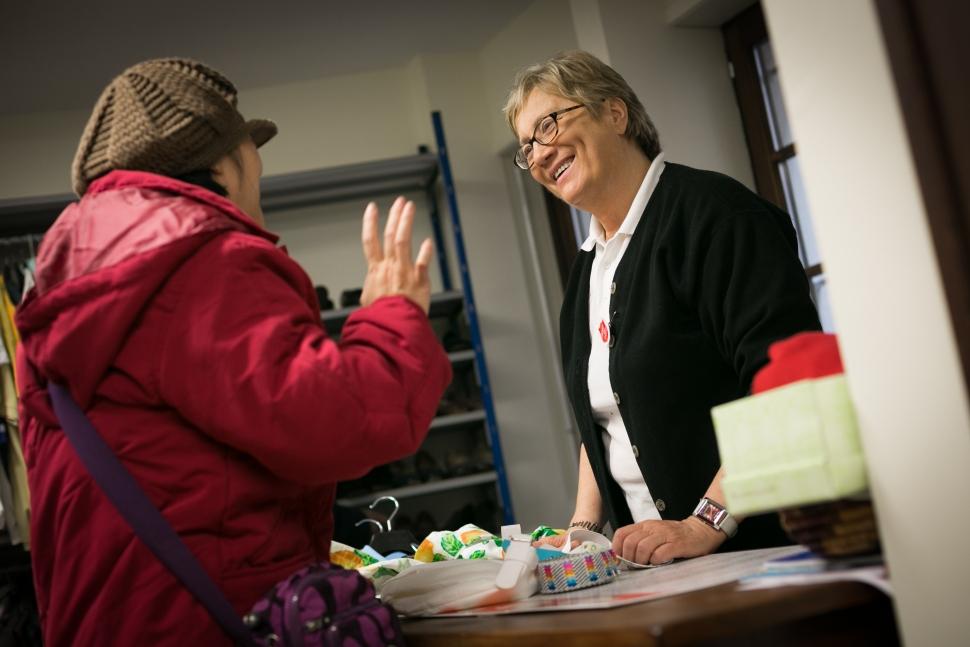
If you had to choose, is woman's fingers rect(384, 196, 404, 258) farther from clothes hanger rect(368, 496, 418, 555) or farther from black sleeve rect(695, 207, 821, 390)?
clothes hanger rect(368, 496, 418, 555)

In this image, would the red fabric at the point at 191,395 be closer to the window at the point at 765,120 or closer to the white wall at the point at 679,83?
the window at the point at 765,120

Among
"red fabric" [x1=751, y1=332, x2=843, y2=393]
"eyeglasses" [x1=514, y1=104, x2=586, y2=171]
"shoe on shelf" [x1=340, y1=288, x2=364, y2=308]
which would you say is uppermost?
"shoe on shelf" [x1=340, y1=288, x2=364, y2=308]

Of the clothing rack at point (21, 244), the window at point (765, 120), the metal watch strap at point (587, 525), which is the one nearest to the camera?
the metal watch strap at point (587, 525)

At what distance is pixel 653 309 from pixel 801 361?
788mm

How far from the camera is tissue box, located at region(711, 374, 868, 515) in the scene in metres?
1.00

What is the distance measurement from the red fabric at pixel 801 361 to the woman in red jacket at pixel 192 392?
426mm

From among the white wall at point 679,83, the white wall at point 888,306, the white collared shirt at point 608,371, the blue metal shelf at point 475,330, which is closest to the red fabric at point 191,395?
the white wall at point 888,306

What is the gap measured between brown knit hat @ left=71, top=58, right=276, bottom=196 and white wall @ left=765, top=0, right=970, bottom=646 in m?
0.77

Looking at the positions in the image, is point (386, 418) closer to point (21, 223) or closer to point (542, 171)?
point (542, 171)

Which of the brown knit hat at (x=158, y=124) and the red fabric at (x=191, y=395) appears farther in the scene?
the brown knit hat at (x=158, y=124)

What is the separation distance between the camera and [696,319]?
1.85 meters

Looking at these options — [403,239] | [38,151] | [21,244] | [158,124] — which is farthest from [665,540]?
[38,151]

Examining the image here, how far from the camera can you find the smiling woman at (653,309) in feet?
5.57

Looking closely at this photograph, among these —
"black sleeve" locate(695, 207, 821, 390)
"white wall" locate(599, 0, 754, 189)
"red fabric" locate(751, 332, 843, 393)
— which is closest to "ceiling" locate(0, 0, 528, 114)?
"white wall" locate(599, 0, 754, 189)
